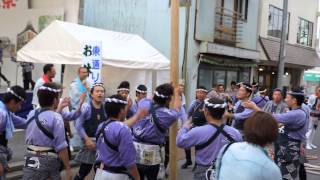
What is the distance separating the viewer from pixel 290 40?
25.5 m

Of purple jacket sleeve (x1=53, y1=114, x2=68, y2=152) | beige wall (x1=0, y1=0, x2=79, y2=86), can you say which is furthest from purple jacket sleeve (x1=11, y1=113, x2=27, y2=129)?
beige wall (x1=0, y1=0, x2=79, y2=86)

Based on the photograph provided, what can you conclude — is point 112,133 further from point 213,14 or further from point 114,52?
point 213,14

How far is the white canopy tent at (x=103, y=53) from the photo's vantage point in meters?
10.4

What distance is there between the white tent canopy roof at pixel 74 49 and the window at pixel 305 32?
667 inches

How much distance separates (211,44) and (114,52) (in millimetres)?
6763

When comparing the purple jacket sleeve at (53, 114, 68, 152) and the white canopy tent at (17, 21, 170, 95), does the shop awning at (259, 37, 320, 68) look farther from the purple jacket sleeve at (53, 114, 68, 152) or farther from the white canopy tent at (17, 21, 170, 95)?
the purple jacket sleeve at (53, 114, 68, 152)

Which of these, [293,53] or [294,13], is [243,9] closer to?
[293,53]

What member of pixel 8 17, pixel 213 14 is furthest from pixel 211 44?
pixel 8 17

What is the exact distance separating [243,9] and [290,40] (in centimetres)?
622

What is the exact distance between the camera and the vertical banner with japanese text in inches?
352

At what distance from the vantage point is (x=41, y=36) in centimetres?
1095

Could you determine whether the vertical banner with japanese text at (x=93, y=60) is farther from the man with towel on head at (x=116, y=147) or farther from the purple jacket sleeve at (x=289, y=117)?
the man with towel on head at (x=116, y=147)

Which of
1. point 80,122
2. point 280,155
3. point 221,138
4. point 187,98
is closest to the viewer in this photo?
point 221,138

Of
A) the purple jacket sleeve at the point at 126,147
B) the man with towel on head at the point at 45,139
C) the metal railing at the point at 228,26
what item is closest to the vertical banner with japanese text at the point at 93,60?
the man with towel on head at the point at 45,139
